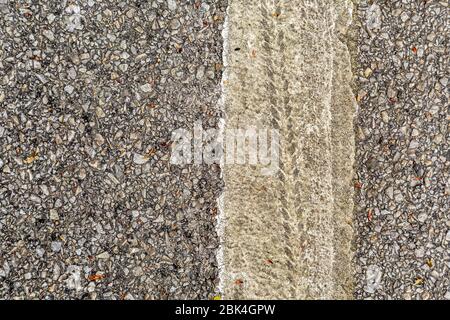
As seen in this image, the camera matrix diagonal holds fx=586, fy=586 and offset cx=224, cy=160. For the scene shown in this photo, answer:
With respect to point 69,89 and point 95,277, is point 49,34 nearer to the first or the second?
point 69,89

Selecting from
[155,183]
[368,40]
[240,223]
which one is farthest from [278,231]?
[368,40]

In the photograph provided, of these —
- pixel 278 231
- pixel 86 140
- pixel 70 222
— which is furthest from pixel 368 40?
pixel 70 222

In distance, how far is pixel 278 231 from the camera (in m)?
2.42

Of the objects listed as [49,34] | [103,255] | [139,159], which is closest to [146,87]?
[139,159]

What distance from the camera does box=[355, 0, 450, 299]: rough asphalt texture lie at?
246 cm

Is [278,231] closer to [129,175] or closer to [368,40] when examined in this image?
[129,175]

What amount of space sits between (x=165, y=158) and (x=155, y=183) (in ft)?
0.36

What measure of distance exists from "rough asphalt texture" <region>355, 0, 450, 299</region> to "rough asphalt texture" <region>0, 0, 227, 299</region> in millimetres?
654

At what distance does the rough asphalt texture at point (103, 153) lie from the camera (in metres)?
2.31

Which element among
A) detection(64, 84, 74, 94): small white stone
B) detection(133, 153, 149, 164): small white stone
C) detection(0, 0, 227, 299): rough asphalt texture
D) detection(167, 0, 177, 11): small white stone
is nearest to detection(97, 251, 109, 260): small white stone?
detection(0, 0, 227, 299): rough asphalt texture

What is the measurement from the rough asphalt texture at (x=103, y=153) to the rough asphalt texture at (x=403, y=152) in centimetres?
65

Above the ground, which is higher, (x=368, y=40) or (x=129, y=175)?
(x=368, y=40)
